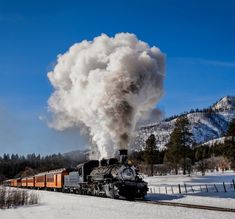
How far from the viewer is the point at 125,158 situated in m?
27.3

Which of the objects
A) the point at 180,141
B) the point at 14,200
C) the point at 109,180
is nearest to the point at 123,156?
the point at 109,180

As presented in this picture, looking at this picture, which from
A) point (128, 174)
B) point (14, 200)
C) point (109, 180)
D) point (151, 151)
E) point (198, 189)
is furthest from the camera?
point (151, 151)

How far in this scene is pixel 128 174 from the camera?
87.4ft

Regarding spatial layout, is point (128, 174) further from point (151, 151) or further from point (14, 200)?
point (151, 151)

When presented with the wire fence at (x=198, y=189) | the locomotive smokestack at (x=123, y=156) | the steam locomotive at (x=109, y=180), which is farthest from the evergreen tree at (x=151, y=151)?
the locomotive smokestack at (x=123, y=156)

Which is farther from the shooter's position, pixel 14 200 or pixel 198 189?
pixel 198 189

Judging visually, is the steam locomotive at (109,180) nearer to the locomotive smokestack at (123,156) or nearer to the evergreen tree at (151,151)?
the locomotive smokestack at (123,156)

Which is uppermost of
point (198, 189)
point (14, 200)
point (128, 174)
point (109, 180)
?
point (128, 174)

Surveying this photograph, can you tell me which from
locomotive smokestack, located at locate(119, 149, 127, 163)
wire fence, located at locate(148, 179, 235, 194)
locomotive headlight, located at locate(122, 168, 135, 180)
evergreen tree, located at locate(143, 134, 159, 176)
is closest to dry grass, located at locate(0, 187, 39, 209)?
locomotive headlight, located at locate(122, 168, 135, 180)

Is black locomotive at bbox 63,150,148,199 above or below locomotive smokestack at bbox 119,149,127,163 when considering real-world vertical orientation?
below

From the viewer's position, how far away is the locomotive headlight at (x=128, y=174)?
2638 centimetres

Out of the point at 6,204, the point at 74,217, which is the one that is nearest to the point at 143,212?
the point at 74,217

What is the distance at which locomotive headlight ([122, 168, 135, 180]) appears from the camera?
26.4m

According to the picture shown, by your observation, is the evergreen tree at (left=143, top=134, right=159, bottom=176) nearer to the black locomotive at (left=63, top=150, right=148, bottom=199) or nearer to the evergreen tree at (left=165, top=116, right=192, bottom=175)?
the evergreen tree at (left=165, top=116, right=192, bottom=175)
